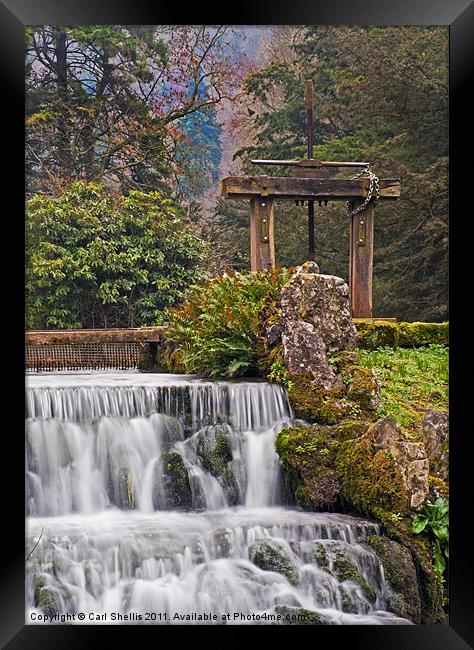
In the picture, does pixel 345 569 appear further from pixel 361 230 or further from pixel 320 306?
pixel 361 230

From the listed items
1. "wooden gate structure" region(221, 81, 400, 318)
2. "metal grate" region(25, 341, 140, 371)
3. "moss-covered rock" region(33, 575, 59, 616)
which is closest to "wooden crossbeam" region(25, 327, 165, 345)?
"metal grate" region(25, 341, 140, 371)

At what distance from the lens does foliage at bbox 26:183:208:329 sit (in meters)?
7.70

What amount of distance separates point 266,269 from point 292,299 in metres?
1.16

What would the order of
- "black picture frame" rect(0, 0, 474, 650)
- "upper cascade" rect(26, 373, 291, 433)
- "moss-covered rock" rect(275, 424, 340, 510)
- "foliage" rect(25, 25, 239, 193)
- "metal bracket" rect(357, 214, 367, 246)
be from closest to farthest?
"black picture frame" rect(0, 0, 474, 650)
"moss-covered rock" rect(275, 424, 340, 510)
"upper cascade" rect(26, 373, 291, 433)
"foliage" rect(25, 25, 239, 193)
"metal bracket" rect(357, 214, 367, 246)

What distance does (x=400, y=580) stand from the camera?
529cm

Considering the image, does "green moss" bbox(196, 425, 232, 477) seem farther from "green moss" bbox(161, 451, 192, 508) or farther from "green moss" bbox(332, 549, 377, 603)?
"green moss" bbox(332, 549, 377, 603)

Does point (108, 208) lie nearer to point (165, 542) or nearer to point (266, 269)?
point (266, 269)

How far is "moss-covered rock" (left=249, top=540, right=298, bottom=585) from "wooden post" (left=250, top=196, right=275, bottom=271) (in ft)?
10.0

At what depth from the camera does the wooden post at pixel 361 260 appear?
7.82m

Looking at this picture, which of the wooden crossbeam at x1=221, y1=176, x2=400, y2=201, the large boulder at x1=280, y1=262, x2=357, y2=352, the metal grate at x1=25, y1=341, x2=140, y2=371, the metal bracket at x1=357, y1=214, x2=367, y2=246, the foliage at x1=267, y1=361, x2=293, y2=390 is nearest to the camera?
the foliage at x1=267, y1=361, x2=293, y2=390

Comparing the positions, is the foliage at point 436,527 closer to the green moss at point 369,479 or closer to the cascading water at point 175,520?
the green moss at point 369,479

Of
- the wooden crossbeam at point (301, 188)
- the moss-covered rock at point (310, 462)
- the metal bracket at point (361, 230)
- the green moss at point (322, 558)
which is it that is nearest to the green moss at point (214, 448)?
the moss-covered rock at point (310, 462)

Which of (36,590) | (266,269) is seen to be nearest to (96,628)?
(36,590)
